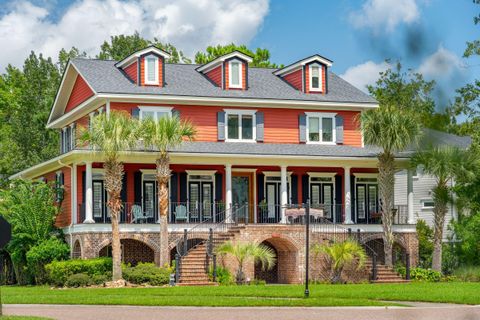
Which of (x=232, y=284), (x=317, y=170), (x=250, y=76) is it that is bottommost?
(x=232, y=284)

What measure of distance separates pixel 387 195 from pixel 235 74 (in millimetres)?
9645

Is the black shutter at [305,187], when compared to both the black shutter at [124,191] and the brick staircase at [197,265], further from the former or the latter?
the black shutter at [124,191]

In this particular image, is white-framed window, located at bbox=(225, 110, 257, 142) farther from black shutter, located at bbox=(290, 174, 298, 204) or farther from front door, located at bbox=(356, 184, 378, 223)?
front door, located at bbox=(356, 184, 378, 223)

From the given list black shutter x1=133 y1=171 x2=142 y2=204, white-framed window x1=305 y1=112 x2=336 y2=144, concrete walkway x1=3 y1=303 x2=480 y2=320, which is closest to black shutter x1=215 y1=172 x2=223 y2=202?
black shutter x1=133 y1=171 x2=142 y2=204

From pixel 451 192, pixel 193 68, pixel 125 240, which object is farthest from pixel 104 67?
pixel 451 192

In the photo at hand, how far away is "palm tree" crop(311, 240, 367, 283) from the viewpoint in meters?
37.2

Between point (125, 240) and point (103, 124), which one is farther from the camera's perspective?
point (125, 240)

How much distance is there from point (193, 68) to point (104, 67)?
4707mm

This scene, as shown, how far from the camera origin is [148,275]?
34969 mm

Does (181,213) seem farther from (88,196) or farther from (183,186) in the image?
(88,196)

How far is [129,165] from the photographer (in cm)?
4266

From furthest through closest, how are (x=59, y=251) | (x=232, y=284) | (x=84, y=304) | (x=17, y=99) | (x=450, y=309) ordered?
(x=17, y=99) < (x=59, y=251) < (x=232, y=284) < (x=84, y=304) < (x=450, y=309)

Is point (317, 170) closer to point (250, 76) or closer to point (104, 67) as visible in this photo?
point (250, 76)

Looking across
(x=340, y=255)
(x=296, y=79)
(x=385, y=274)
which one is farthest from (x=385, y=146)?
(x=296, y=79)
